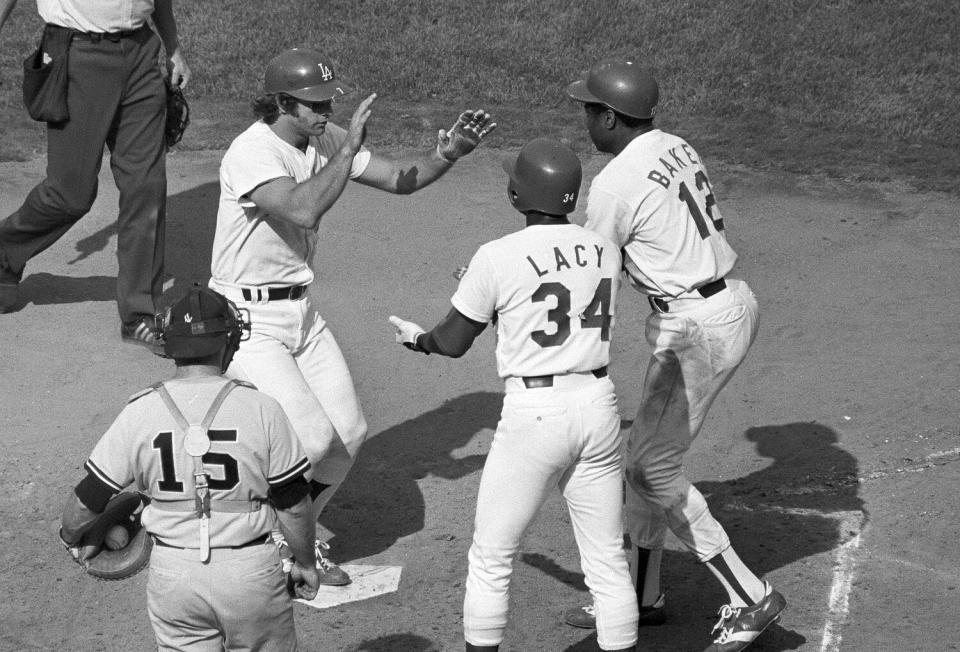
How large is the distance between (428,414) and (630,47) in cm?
643

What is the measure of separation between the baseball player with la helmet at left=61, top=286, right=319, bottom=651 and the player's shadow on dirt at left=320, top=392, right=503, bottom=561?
2069 millimetres

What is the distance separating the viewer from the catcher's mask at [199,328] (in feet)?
13.2

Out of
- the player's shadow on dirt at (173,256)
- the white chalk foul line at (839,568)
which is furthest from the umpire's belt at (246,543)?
the player's shadow on dirt at (173,256)

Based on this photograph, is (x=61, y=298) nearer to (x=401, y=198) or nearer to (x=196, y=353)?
(x=401, y=198)

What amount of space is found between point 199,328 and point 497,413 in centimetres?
353

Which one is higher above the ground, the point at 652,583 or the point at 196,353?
the point at 196,353

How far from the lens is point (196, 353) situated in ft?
13.2

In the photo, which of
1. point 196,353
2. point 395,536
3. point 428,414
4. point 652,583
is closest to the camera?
point 196,353

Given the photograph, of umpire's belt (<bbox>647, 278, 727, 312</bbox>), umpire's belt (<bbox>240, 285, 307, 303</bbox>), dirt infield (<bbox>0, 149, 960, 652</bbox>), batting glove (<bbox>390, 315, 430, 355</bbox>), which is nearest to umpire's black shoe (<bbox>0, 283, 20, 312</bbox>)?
dirt infield (<bbox>0, 149, 960, 652</bbox>)

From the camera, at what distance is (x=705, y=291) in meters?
5.34

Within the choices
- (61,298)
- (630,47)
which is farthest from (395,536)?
(630,47)

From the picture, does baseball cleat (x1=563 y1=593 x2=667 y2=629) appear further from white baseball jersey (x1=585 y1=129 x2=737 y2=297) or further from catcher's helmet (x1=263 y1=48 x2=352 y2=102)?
catcher's helmet (x1=263 y1=48 x2=352 y2=102)

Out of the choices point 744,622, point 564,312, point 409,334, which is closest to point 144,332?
point 409,334

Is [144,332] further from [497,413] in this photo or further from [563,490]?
[563,490]
